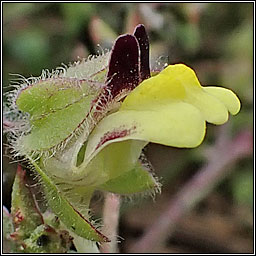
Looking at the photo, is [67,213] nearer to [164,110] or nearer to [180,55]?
[164,110]

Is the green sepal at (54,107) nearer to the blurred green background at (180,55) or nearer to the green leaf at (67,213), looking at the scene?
the green leaf at (67,213)

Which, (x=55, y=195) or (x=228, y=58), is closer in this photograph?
(x=55, y=195)

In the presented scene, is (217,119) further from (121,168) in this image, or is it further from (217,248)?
(217,248)

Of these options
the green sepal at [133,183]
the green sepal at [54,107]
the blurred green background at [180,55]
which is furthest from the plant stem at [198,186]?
the green sepal at [54,107]

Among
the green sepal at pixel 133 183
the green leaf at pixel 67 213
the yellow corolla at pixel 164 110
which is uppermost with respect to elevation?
the yellow corolla at pixel 164 110

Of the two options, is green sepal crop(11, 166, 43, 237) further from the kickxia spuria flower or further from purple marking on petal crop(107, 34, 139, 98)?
purple marking on petal crop(107, 34, 139, 98)

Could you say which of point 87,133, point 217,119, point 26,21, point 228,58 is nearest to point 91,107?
point 87,133
